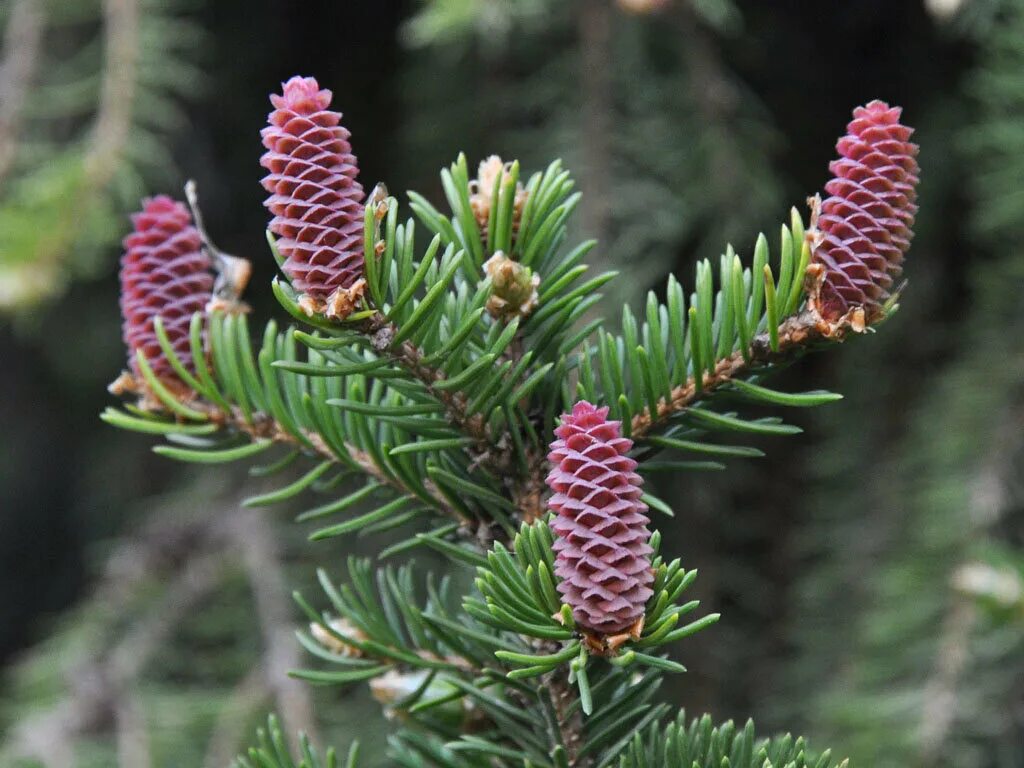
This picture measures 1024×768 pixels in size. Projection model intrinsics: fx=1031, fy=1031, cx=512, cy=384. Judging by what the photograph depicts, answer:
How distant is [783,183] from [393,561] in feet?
1.87

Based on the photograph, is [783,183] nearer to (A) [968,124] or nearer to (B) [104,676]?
(A) [968,124]

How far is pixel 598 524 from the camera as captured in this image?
312 millimetres

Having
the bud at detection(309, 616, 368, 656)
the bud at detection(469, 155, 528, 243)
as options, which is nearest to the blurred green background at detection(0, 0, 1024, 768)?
the bud at detection(469, 155, 528, 243)

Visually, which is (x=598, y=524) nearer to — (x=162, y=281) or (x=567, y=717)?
(x=567, y=717)

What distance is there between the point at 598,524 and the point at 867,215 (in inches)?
5.4

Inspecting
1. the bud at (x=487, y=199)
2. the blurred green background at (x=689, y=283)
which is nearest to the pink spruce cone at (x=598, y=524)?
the bud at (x=487, y=199)

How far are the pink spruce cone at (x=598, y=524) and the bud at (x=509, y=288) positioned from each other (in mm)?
69

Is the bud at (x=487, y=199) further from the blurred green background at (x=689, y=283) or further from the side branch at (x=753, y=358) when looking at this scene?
the blurred green background at (x=689, y=283)

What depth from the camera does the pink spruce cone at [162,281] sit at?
0.42m

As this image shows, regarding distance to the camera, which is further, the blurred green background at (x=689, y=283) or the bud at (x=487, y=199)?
the blurred green background at (x=689, y=283)

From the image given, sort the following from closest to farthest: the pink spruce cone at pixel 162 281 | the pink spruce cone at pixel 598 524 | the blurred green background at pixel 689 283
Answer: the pink spruce cone at pixel 598 524 → the pink spruce cone at pixel 162 281 → the blurred green background at pixel 689 283

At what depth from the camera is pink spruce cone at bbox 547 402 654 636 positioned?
1.02 feet

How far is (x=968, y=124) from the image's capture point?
0.97m

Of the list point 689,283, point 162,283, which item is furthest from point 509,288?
point 689,283
